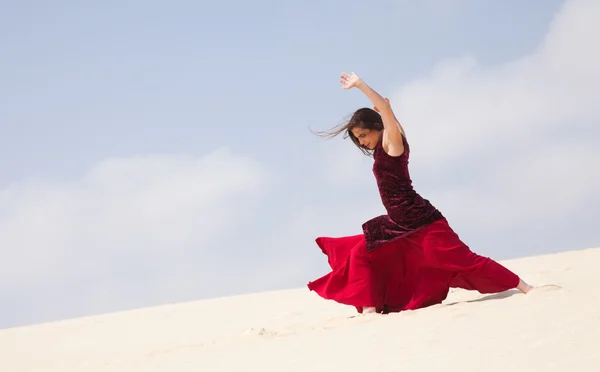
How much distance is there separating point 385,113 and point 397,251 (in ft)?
4.17

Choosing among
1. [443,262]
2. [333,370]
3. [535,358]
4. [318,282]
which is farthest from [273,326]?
[535,358]

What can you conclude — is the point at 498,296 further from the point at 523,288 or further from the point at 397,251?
the point at 397,251

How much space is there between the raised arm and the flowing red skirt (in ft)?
2.41

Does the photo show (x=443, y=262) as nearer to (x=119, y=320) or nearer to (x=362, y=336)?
(x=362, y=336)

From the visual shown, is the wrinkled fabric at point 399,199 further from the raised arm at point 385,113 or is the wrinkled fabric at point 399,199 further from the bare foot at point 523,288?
the bare foot at point 523,288

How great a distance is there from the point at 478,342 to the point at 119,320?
26.8 feet

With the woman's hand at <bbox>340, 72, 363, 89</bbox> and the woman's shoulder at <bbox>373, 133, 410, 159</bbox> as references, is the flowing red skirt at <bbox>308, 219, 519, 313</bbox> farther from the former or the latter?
the woman's hand at <bbox>340, 72, 363, 89</bbox>

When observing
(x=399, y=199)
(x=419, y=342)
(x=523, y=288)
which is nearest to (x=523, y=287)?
(x=523, y=288)

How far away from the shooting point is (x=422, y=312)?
6133mm

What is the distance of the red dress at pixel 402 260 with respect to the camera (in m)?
Result: 6.46

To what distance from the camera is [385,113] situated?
6152 mm

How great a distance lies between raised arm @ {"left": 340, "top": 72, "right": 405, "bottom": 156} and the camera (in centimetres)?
614

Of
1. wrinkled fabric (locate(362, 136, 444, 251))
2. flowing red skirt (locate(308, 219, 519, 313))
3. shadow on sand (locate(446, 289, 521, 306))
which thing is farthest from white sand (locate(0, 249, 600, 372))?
wrinkled fabric (locate(362, 136, 444, 251))

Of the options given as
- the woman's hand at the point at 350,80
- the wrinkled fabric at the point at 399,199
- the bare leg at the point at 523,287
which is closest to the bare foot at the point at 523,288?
the bare leg at the point at 523,287
